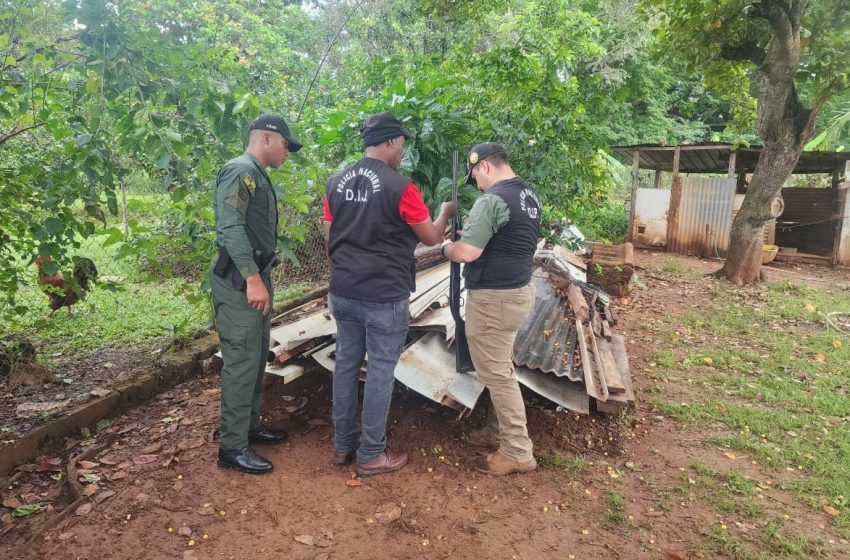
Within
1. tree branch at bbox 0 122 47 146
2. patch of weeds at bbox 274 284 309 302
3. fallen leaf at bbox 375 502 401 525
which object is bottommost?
fallen leaf at bbox 375 502 401 525

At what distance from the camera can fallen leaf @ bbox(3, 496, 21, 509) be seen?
2.96 metres

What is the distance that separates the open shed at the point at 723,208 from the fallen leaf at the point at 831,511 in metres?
10.3

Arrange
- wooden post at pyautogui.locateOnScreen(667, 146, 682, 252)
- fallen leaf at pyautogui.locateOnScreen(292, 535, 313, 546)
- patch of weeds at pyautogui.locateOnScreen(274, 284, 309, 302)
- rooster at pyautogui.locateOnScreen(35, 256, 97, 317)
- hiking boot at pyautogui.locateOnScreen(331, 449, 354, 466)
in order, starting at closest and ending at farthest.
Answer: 1. fallen leaf at pyautogui.locateOnScreen(292, 535, 313, 546)
2. hiking boot at pyautogui.locateOnScreen(331, 449, 354, 466)
3. rooster at pyautogui.locateOnScreen(35, 256, 97, 317)
4. patch of weeds at pyautogui.locateOnScreen(274, 284, 309, 302)
5. wooden post at pyautogui.locateOnScreen(667, 146, 682, 252)

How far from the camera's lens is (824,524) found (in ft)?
10.5

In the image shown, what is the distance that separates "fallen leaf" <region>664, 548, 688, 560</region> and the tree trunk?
27.8ft

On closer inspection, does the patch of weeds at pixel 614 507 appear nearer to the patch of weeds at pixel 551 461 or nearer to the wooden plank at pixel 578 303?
the patch of weeds at pixel 551 461

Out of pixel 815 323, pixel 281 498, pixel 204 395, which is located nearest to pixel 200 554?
pixel 281 498

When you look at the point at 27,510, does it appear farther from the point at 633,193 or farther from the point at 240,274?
the point at 633,193

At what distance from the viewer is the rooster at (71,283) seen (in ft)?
13.4

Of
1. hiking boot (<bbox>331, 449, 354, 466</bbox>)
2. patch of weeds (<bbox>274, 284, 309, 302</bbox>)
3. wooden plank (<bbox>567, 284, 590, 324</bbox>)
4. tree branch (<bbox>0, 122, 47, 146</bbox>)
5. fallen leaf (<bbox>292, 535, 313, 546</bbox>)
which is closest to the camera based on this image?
fallen leaf (<bbox>292, 535, 313, 546</bbox>)

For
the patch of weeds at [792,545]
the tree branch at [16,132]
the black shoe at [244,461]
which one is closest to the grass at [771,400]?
the patch of weeds at [792,545]

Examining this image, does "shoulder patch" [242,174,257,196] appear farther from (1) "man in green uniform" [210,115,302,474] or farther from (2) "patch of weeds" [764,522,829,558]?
(2) "patch of weeds" [764,522,829,558]

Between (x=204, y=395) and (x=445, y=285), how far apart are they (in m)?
2.23

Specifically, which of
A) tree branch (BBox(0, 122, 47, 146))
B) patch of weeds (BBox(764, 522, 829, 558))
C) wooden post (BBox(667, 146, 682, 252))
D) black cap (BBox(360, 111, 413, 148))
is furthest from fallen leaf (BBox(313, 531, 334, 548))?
wooden post (BBox(667, 146, 682, 252))
